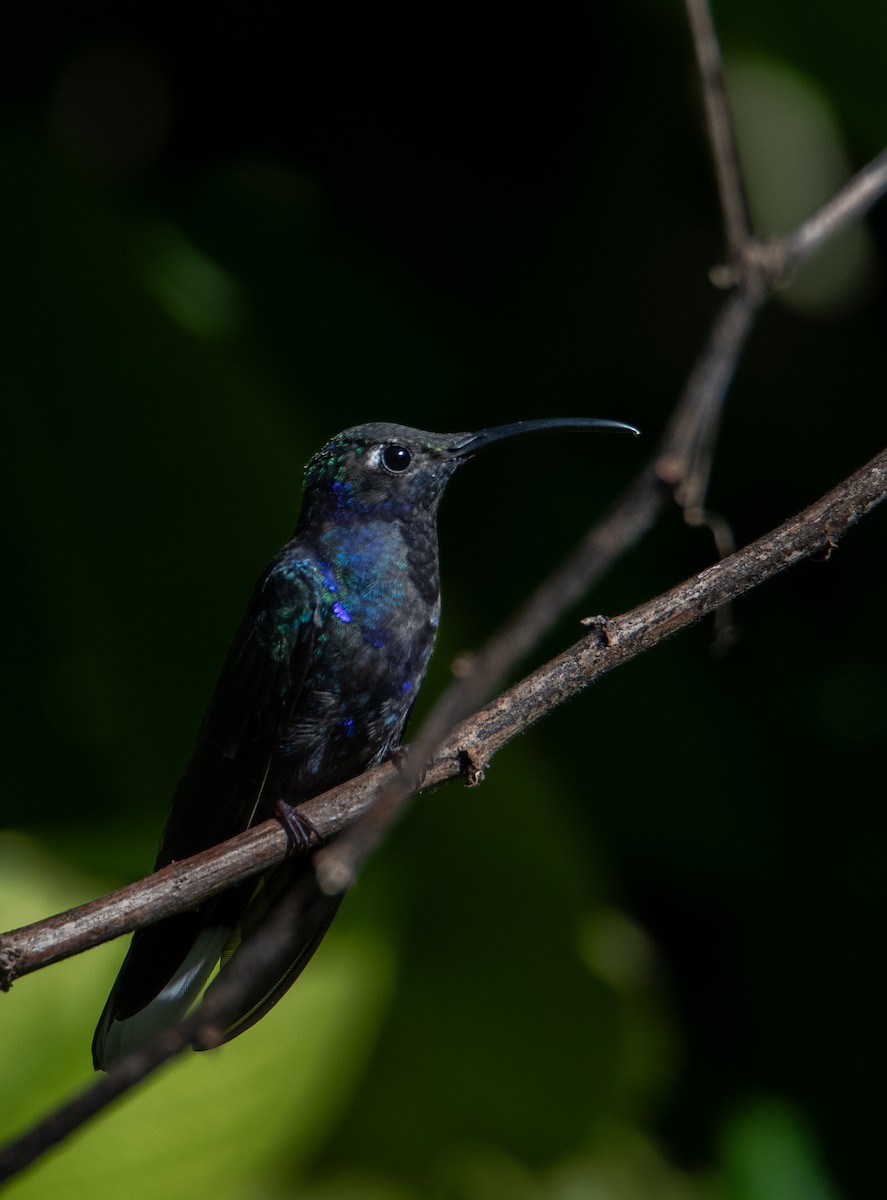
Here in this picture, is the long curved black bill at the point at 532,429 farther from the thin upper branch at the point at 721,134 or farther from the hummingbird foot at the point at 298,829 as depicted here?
the thin upper branch at the point at 721,134

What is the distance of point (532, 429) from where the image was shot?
256cm

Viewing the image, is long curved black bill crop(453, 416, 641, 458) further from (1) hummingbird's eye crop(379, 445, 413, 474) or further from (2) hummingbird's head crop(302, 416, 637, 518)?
(1) hummingbird's eye crop(379, 445, 413, 474)

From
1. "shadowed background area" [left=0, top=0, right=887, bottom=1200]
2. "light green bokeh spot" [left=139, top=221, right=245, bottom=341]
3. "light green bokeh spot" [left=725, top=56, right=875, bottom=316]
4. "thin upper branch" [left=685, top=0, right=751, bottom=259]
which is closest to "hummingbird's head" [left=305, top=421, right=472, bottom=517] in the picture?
"shadowed background area" [left=0, top=0, right=887, bottom=1200]

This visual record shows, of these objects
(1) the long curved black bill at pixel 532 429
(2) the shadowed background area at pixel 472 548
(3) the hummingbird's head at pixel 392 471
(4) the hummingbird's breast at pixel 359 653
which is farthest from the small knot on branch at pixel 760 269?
Result: (2) the shadowed background area at pixel 472 548

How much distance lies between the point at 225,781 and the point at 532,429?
3.12 feet

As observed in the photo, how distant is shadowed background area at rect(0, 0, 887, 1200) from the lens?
304 cm

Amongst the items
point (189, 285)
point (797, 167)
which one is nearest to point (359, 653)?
point (189, 285)

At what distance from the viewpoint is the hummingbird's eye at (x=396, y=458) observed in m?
2.77

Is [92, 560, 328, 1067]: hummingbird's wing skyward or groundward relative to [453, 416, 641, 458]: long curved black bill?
groundward

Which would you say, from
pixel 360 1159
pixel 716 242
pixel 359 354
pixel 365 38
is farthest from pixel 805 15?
pixel 360 1159

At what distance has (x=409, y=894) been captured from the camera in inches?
126

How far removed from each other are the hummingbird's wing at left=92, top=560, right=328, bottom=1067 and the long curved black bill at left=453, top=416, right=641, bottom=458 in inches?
18.1

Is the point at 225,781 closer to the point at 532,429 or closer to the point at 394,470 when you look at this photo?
the point at 394,470

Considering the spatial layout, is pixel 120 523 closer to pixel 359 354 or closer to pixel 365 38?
pixel 359 354
